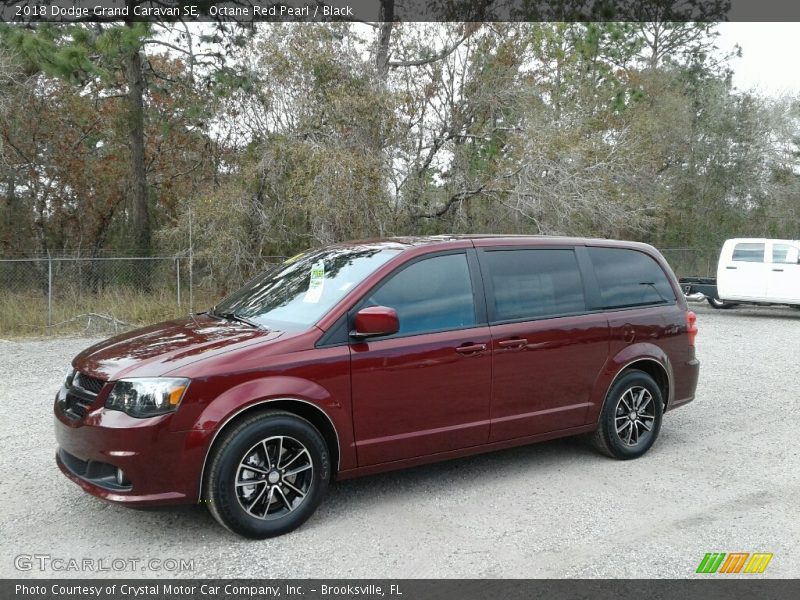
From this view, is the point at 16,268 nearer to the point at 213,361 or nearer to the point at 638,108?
the point at 213,361

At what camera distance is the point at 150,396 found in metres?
4.00

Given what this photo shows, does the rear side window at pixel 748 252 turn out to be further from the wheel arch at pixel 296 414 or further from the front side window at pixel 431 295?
the wheel arch at pixel 296 414

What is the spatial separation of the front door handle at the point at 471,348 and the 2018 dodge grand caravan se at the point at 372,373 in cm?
1

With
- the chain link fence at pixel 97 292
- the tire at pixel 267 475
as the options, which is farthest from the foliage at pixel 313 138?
the tire at pixel 267 475

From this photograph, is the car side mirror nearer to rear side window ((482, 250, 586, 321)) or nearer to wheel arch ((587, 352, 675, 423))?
rear side window ((482, 250, 586, 321))

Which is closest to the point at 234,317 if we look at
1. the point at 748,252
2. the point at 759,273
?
the point at 759,273

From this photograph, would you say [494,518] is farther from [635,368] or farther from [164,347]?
[164,347]

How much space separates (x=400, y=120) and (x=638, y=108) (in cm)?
1317

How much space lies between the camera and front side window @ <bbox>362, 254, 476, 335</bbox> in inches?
189

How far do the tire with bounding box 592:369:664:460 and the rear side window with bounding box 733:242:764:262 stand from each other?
13.6 meters

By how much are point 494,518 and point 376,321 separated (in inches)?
59.9

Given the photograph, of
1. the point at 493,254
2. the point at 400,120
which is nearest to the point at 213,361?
the point at 493,254

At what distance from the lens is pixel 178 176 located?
21938 millimetres

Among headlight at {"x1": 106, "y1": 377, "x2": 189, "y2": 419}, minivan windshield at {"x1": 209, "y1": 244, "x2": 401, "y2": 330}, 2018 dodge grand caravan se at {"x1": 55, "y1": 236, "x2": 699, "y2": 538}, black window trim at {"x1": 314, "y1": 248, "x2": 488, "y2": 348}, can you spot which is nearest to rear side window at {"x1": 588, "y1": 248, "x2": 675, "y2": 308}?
2018 dodge grand caravan se at {"x1": 55, "y1": 236, "x2": 699, "y2": 538}
